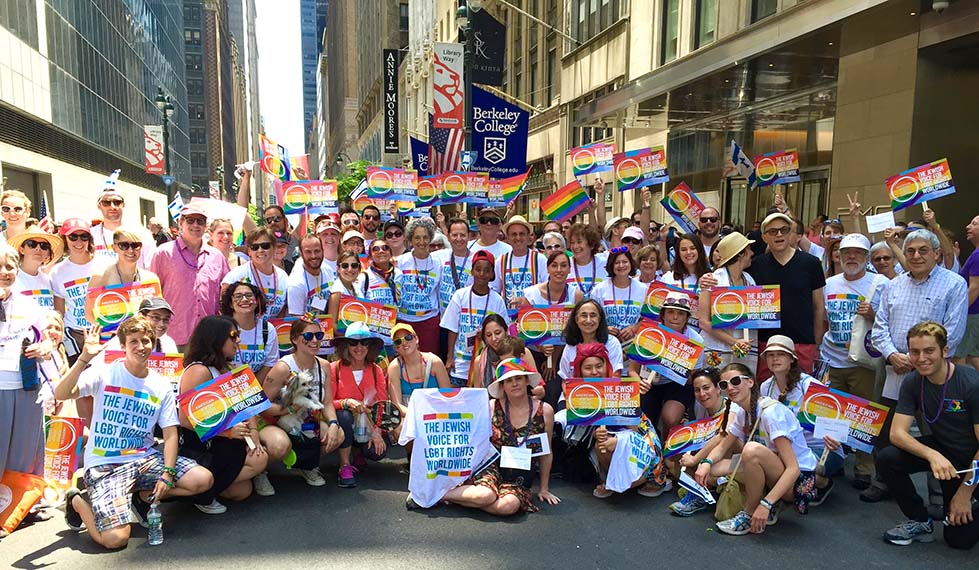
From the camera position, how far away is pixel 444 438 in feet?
17.1

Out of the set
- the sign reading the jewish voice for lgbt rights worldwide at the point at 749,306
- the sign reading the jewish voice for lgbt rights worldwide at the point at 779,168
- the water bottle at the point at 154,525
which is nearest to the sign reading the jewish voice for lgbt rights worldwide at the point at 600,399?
the sign reading the jewish voice for lgbt rights worldwide at the point at 749,306

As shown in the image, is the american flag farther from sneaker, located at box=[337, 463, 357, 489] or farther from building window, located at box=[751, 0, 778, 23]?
sneaker, located at box=[337, 463, 357, 489]

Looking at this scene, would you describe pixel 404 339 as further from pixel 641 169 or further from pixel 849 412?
pixel 641 169

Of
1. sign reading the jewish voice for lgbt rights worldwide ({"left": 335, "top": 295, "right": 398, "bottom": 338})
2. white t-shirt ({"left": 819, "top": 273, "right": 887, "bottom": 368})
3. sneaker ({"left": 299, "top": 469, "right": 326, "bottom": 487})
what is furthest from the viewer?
sign reading the jewish voice for lgbt rights worldwide ({"left": 335, "top": 295, "right": 398, "bottom": 338})

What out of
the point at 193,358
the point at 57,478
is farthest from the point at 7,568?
the point at 193,358

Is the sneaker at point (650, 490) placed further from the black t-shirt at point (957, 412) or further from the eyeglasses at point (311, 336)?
the eyeglasses at point (311, 336)

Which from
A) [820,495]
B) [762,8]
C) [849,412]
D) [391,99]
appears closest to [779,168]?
[849,412]

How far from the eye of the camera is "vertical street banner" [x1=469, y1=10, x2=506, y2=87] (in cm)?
1577

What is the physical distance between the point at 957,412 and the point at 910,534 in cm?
90

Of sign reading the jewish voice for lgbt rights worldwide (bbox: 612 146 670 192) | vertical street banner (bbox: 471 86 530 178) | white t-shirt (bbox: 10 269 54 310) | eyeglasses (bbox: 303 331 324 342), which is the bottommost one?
eyeglasses (bbox: 303 331 324 342)

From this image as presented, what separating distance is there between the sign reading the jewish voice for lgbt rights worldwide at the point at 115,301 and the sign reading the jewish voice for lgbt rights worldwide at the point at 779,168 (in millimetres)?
8339

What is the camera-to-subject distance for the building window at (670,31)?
18.2 metres

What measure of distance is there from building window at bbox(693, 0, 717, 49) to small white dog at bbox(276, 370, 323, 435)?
1463cm

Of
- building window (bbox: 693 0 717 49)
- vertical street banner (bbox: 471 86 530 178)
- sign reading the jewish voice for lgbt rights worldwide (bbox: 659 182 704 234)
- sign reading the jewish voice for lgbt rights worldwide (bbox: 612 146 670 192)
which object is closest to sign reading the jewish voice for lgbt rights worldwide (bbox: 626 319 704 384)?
sign reading the jewish voice for lgbt rights worldwide (bbox: 659 182 704 234)
